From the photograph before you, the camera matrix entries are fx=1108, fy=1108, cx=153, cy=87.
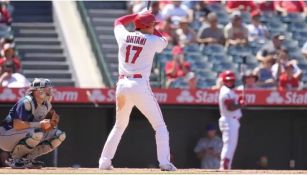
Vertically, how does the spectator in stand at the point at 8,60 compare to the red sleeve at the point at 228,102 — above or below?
above

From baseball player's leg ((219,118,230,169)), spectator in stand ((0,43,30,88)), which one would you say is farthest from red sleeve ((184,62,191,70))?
spectator in stand ((0,43,30,88))

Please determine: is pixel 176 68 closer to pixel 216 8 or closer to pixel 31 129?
pixel 216 8

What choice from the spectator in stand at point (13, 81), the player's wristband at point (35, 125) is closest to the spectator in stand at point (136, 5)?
the spectator in stand at point (13, 81)

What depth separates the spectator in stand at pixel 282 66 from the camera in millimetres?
18281

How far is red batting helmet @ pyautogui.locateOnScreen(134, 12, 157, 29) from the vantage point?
12.1 metres

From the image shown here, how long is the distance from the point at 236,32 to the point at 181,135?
269 cm

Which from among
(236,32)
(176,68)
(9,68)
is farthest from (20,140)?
(236,32)

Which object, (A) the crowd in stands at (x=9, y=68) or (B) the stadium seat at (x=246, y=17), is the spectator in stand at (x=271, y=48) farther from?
(A) the crowd in stands at (x=9, y=68)

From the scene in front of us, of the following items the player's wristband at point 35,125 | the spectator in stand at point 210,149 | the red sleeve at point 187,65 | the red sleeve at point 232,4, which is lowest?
the spectator in stand at point 210,149

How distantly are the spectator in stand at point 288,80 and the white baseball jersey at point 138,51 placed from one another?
6236mm

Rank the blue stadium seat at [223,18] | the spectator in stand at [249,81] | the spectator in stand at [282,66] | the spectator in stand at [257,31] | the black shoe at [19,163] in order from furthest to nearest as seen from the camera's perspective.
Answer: the blue stadium seat at [223,18] < the spectator in stand at [257,31] < the spectator in stand at [282,66] < the spectator in stand at [249,81] < the black shoe at [19,163]

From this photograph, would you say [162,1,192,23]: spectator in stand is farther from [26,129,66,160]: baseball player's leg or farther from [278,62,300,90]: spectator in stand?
[26,129,66,160]: baseball player's leg

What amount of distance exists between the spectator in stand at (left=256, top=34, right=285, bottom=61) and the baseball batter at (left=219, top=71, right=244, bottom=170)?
2.16 metres

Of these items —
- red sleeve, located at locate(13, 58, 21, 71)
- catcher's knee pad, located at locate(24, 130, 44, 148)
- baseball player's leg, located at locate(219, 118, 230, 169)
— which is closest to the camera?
catcher's knee pad, located at locate(24, 130, 44, 148)
